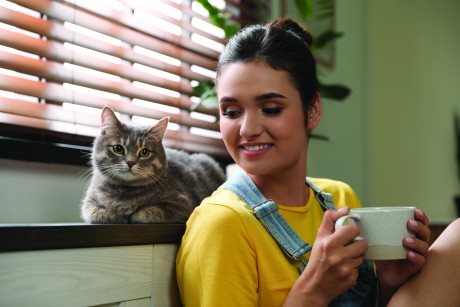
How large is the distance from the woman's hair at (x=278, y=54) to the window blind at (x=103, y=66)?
545mm

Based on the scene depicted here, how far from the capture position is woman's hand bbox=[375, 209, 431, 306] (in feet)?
2.55

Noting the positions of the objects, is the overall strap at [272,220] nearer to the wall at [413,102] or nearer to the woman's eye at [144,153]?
the woman's eye at [144,153]

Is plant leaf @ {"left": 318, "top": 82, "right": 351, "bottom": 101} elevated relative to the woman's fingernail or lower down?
elevated

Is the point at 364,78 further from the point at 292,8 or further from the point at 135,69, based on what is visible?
the point at 135,69

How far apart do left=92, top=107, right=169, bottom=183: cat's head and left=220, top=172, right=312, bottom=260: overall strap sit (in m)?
0.26

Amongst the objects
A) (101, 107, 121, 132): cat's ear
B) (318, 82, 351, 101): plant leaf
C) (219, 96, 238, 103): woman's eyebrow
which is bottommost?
(101, 107, 121, 132): cat's ear

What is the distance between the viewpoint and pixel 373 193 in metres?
2.84

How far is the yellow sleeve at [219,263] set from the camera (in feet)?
2.61

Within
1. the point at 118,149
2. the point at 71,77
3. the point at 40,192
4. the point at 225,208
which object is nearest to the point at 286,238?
the point at 225,208

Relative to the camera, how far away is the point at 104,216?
99 centimetres

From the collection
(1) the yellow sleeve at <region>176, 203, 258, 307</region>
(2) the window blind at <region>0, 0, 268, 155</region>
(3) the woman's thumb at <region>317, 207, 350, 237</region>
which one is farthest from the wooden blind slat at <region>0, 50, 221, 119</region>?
(3) the woman's thumb at <region>317, 207, 350, 237</region>

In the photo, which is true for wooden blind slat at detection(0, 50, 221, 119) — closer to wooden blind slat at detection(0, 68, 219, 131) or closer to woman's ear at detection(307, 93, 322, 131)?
wooden blind slat at detection(0, 68, 219, 131)

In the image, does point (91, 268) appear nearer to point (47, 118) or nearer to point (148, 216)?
point (148, 216)

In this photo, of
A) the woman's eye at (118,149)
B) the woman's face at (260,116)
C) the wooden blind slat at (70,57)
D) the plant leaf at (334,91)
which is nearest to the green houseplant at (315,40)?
the plant leaf at (334,91)
